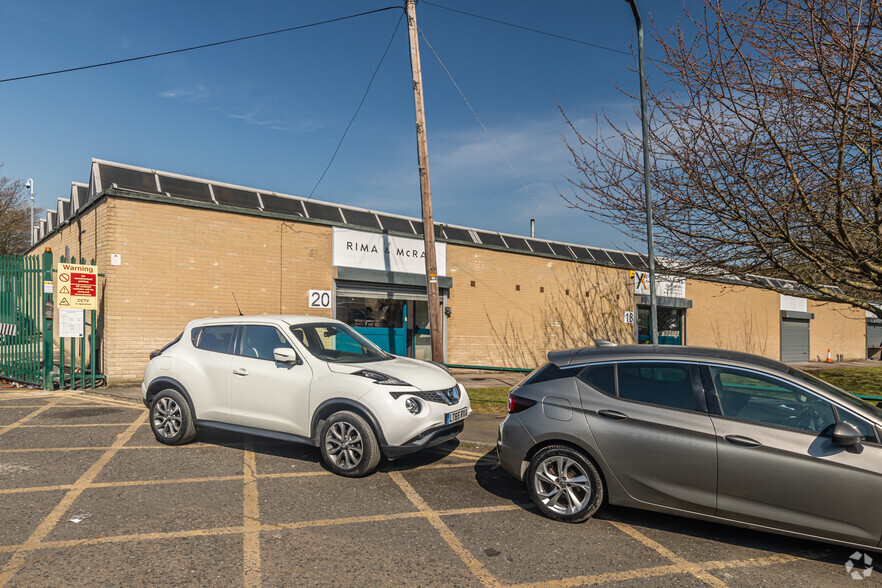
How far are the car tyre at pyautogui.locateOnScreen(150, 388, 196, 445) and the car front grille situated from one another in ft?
→ 9.28

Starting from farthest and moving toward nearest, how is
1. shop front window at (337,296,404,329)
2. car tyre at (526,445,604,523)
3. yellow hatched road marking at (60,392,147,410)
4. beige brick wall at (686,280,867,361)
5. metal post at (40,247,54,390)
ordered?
beige brick wall at (686,280,867,361) < shop front window at (337,296,404,329) < metal post at (40,247,54,390) < yellow hatched road marking at (60,392,147,410) < car tyre at (526,445,604,523)

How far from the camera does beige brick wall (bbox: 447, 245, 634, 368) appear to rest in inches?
682

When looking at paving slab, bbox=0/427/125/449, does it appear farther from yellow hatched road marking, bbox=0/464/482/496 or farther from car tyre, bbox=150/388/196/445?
yellow hatched road marking, bbox=0/464/482/496

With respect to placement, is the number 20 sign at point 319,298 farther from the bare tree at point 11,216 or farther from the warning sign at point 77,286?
the bare tree at point 11,216

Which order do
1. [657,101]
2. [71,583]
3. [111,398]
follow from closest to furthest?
[71,583]
[657,101]
[111,398]

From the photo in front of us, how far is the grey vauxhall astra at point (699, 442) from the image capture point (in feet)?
12.3

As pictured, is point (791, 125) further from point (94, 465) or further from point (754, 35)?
point (94, 465)

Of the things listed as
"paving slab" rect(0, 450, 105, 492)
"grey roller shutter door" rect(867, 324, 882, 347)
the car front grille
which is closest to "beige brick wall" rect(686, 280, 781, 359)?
"grey roller shutter door" rect(867, 324, 882, 347)

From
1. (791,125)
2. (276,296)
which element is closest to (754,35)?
(791,125)

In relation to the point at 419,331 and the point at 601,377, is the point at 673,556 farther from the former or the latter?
the point at 419,331

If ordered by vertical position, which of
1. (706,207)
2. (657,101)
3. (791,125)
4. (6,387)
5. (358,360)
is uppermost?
(657,101)

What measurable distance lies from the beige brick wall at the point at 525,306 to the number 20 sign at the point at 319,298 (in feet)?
13.5

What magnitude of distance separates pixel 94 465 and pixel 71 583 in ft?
9.83

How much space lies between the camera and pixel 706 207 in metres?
8.30
